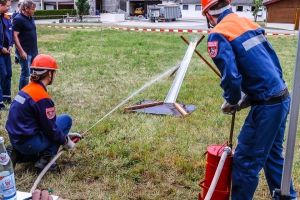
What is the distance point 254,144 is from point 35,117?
2.12m

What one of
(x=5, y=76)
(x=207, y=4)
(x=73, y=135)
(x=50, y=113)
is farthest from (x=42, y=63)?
(x=5, y=76)

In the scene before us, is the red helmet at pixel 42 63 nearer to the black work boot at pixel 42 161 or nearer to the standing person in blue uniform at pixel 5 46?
the black work boot at pixel 42 161

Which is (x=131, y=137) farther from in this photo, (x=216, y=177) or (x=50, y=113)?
(x=216, y=177)

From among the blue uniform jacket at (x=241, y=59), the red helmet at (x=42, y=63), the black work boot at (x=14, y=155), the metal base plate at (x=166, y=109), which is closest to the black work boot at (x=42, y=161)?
the black work boot at (x=14, y=155)

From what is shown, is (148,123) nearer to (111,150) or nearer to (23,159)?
(111,150)

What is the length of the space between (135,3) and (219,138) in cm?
6363

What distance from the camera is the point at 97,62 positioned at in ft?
35.0

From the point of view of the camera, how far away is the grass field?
11.8ft

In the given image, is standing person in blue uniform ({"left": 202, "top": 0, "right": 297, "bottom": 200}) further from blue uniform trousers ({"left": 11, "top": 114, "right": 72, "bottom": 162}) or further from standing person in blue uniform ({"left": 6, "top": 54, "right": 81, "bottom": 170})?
blue uniform trousers ({"left": 11, "top": 114, "right": 72, "bottom": 162})

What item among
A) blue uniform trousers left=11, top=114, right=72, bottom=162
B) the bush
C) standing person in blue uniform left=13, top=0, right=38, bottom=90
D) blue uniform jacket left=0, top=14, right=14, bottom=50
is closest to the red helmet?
blue uniform trousers left=11, top=114, right=72, bottom=162

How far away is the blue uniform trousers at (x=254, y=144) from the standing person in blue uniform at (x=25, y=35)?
469 cm

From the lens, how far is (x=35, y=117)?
11.4ft

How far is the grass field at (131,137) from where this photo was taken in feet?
11.8

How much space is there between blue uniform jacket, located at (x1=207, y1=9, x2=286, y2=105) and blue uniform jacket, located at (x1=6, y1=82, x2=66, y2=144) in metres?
1.74
